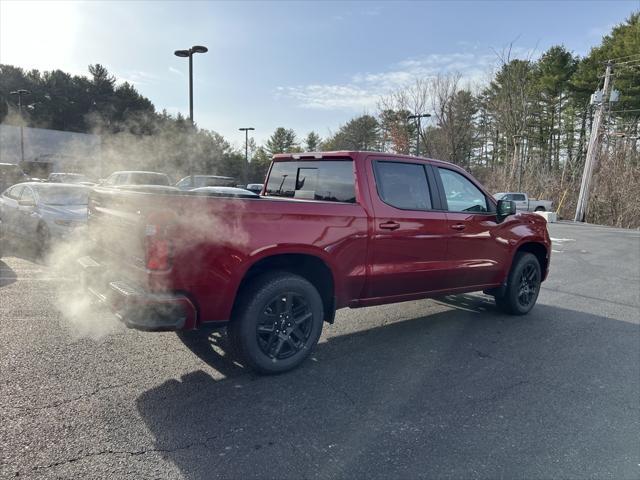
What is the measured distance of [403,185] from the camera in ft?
14.7

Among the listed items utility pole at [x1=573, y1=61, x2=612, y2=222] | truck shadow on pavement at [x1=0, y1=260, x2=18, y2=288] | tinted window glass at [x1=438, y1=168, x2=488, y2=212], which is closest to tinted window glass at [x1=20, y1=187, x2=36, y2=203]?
truck shadow on pavement at [x1=0, y1=260, x2=18, y2=288]

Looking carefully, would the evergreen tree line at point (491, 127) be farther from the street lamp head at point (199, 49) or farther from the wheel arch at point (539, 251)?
the wheel arch at point (539, 251)

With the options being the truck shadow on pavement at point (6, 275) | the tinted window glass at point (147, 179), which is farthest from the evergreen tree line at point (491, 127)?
the truck shadow on pavement at point (6, 275)

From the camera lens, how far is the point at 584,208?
26.5 metres

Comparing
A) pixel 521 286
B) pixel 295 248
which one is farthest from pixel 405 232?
pixel 521 286

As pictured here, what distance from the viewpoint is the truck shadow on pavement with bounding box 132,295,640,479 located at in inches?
102

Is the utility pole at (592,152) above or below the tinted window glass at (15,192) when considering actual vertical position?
above

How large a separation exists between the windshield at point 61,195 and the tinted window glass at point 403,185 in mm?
6536

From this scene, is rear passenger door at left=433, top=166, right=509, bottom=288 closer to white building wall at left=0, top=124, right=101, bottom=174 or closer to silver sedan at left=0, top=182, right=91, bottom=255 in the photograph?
silver sedan at left=0, top=182, right=91, bottom=255

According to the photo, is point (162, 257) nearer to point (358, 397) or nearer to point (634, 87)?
point (358, 397)

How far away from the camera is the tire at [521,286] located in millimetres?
5641

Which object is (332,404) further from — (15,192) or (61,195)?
(15,192)

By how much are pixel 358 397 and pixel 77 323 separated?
313cm

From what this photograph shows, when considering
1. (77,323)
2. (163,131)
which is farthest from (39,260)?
(163,131)
